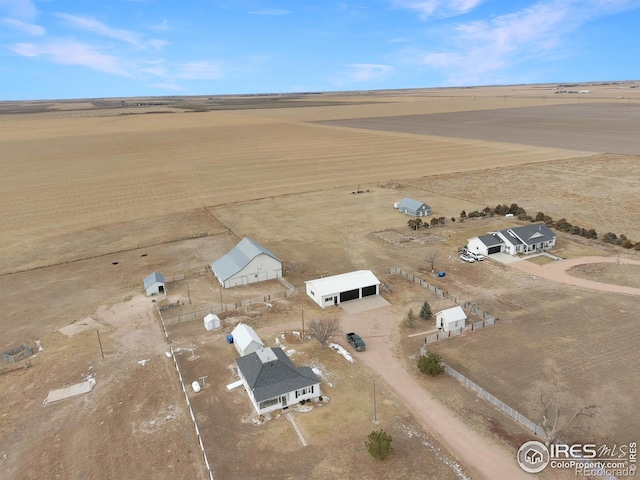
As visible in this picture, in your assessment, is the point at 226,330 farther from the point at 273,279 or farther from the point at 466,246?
the point at 466,246

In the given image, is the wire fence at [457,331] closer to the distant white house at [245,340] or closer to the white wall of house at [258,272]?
the distant white house at [245,340]

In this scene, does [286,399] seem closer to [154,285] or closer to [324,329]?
[324,329]

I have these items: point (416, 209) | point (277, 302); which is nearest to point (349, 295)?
point (277, 302)

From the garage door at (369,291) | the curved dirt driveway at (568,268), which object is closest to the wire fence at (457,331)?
the garage door at (369,291)

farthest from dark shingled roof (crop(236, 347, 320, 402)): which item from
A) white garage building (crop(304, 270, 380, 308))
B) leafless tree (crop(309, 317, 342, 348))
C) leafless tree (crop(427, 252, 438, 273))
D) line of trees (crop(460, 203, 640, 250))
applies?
line of trees (crop(460, 203, 640, 250))

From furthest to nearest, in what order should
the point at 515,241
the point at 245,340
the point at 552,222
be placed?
the point at 552,222
the point at 515,241
the point at 245,340
